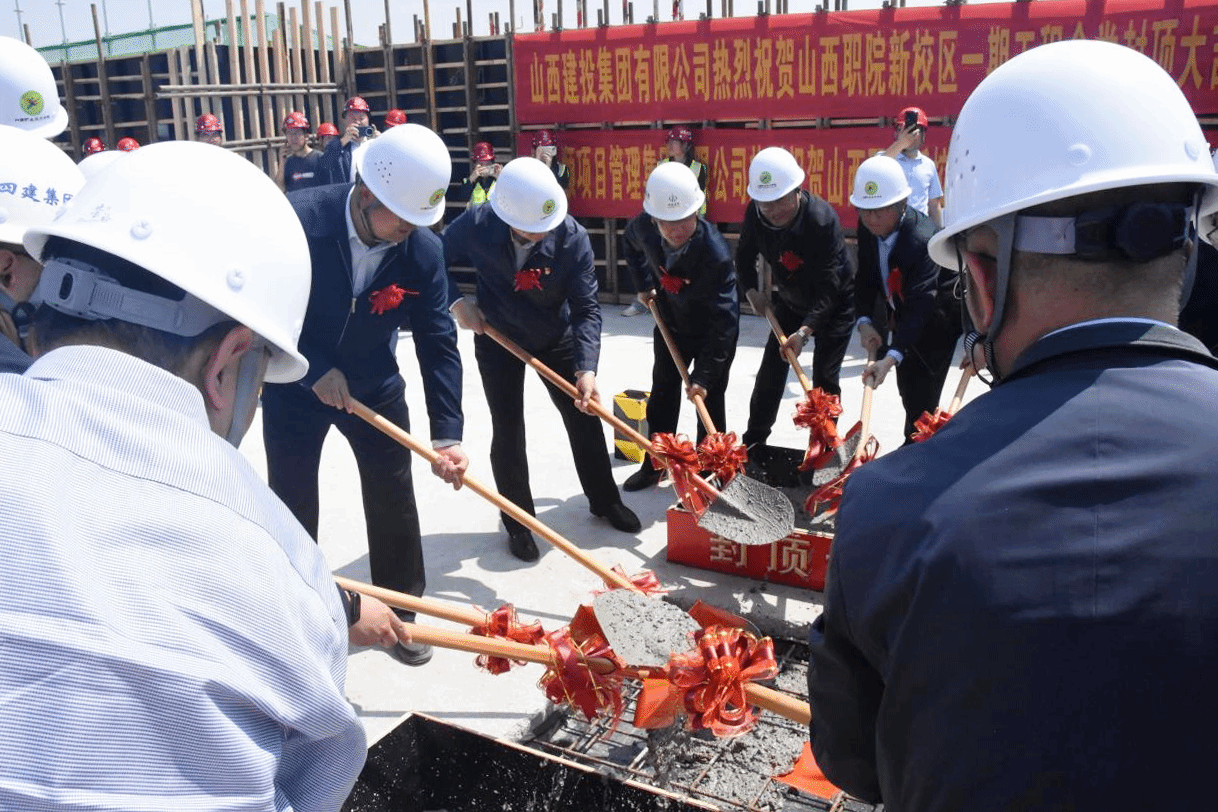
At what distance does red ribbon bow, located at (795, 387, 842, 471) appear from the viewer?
4.96 metres

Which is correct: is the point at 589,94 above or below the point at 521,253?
above

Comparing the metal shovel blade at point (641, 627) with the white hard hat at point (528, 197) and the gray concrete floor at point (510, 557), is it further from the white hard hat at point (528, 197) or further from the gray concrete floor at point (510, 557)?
the white hard hat at point (528, 197)

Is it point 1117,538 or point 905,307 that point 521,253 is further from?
point 1117,538

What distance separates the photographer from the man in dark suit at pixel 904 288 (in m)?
5.33

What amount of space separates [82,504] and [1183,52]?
9990mm

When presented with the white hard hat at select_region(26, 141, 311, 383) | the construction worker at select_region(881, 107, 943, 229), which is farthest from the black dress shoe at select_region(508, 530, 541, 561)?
the construction worker at select_region(881, 107, 943, 229)

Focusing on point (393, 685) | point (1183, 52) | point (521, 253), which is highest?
point (1183, 52)

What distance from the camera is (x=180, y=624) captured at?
38.7 inches

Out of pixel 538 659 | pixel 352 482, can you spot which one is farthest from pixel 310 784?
pixel 352 482

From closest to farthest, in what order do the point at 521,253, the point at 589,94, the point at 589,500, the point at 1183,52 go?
the point at 521,253 → the point at 589,500 → the point at 1183,52 → the point at 589,94

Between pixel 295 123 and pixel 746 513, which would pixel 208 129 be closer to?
pixel 295 123

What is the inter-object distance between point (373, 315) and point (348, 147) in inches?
285

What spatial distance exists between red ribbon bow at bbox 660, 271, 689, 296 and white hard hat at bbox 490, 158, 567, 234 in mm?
1117

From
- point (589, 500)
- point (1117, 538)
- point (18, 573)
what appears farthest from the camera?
point (589, 500)
